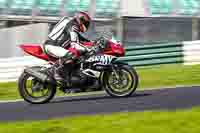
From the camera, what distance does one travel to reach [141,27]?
17.8 meters

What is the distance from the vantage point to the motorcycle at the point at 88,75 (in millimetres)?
9766

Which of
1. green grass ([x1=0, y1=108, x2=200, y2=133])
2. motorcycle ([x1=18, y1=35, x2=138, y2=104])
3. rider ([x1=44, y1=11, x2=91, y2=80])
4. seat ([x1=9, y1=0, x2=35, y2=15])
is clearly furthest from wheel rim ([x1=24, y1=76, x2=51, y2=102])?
seat ([x1=9, y1=0, x2=35, y2=15])

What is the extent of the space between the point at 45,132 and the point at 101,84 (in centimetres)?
352

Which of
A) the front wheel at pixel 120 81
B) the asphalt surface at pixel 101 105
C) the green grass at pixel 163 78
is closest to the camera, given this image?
the asphalt surface at pixel 101 105

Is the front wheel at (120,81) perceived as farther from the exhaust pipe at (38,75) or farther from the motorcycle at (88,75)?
the exhaust pipe at (38,75)

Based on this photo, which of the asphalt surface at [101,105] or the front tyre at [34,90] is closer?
the asphalt surface at [101,105]

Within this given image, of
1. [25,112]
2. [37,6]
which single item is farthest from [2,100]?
[37,6]

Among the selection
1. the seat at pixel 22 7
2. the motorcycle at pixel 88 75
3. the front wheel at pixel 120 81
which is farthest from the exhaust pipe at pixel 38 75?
the seat at pixel 22 7

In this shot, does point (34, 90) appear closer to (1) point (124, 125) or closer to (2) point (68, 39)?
(2) point (68, 39)

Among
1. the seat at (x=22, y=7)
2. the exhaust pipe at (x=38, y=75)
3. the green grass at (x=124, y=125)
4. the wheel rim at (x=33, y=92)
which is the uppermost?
the seat at (x=22, y=7)

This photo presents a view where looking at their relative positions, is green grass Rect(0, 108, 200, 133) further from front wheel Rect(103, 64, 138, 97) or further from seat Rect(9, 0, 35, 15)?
seat Rect(9, 0, 35, 15)

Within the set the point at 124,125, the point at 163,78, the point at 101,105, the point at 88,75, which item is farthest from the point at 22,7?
the point at 124,125

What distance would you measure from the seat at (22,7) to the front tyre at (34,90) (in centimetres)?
1265

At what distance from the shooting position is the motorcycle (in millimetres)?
9766
